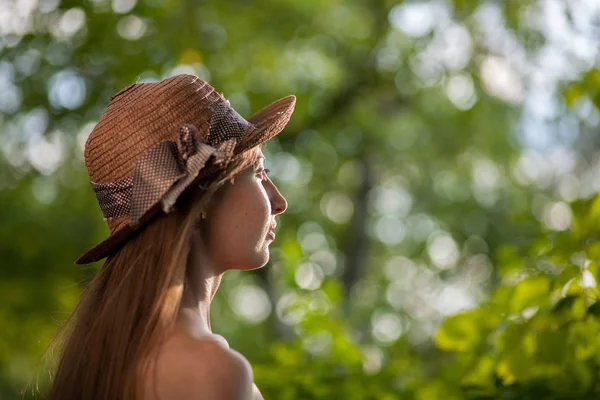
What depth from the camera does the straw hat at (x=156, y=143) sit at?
186cm

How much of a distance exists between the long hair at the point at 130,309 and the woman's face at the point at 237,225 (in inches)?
1.4

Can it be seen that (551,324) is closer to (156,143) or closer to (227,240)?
(227,240)

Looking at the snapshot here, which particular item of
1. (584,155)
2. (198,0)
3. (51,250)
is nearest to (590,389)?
(198,0)

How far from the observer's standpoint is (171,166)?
1.87 m

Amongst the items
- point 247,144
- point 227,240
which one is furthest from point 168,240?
point 247,144

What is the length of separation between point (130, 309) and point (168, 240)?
16 cm

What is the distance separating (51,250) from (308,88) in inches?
134

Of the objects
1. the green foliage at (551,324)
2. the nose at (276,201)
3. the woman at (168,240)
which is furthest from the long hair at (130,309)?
the green foliage at (551,324)

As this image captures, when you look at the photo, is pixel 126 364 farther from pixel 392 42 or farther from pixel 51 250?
pixel 392 42

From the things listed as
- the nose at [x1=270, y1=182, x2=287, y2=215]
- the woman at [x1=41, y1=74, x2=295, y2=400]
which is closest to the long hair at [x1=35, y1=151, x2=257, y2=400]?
the woman at [x1=41, y1=74, x2=295, y2=400]

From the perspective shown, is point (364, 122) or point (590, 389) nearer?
point (590, 389)

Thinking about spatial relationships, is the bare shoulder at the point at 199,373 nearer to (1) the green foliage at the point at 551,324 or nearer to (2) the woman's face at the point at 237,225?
(2) the woman's face at the point at 237,225

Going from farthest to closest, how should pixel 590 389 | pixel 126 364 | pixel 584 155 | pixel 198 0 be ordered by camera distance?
pixel 584 155
pixel 198 0
pixel 590 389
pixel 126 364

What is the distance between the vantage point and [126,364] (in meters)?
1.79
